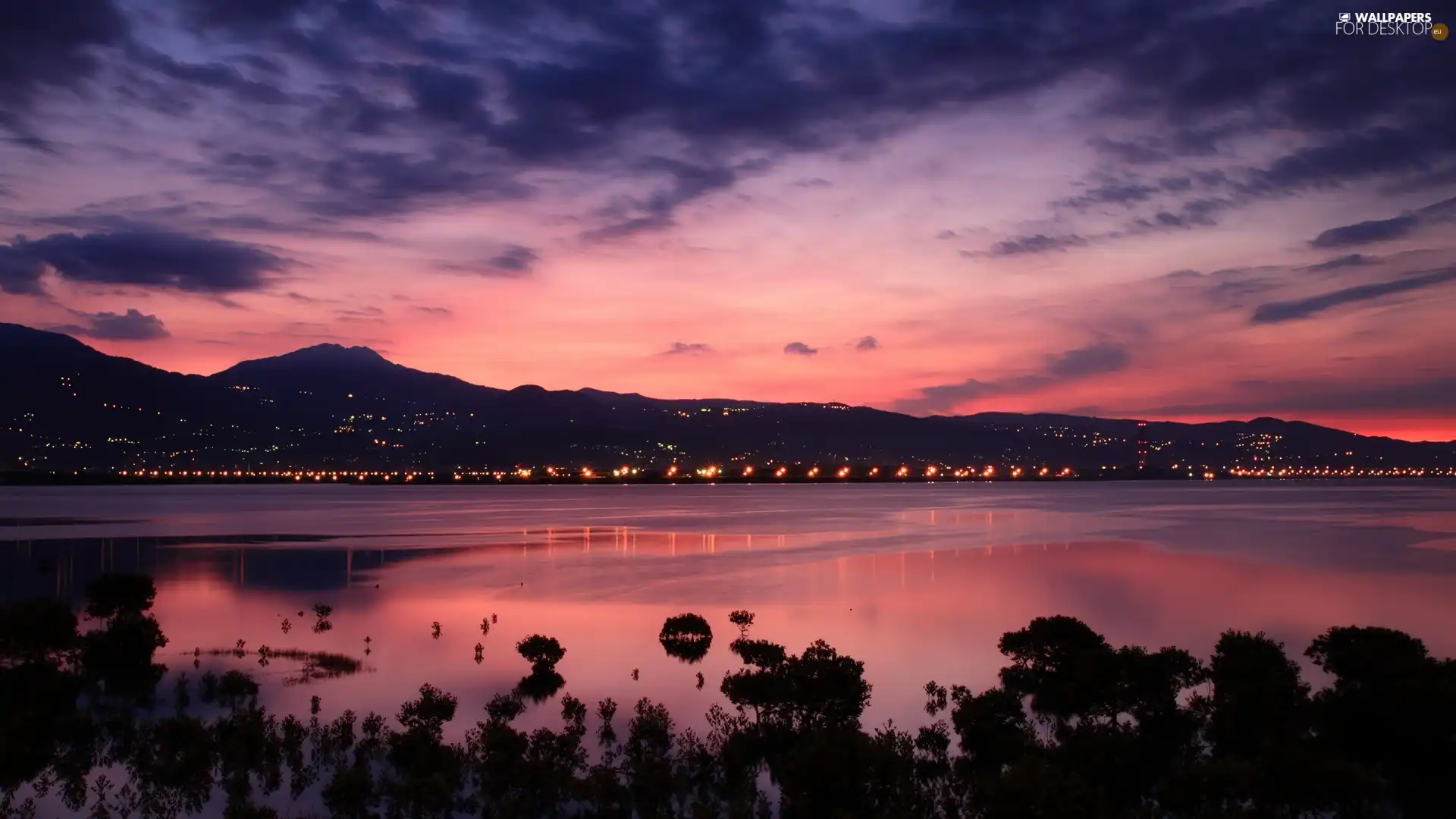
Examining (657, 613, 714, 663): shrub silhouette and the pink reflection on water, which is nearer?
the pink reflection on water

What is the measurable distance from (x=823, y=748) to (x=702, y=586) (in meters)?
22.6

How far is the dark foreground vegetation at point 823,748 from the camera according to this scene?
10773mm

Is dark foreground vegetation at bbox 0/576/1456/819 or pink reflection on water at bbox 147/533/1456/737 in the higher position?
dark foreground vegetation at bbox 0/576/1456/819

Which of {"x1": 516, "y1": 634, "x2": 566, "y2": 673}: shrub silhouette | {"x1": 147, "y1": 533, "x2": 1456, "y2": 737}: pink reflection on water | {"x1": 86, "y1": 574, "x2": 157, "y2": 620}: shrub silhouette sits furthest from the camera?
{"x1": 86, "y1": 574, "x2": 157, "y2": 620}: shrub silhouette

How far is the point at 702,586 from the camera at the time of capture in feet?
110

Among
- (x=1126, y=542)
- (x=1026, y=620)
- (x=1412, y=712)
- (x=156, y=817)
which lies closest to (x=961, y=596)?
(x=1026, y=620)

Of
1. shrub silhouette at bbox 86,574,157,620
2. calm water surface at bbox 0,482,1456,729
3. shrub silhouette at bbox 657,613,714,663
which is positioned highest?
shrub silhouette at bbox 86,574,157,620

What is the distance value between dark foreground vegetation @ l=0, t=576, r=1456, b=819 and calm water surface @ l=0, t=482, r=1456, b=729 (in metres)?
1.78

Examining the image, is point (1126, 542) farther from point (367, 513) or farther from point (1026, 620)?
point (367, 513)

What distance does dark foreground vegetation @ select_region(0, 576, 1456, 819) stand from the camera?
10.8 meters

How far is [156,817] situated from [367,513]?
81296mm

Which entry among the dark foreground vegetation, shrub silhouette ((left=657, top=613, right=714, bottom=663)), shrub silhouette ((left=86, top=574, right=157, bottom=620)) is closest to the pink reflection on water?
shrub silhouette ((left=657, top=613, right=714, bottom=663))

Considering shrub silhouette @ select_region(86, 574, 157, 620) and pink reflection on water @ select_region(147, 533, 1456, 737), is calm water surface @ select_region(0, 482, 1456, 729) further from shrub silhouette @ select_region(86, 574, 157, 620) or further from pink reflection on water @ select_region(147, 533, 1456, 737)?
shrub silhouette @ select_region(86, 574, 157, 620)

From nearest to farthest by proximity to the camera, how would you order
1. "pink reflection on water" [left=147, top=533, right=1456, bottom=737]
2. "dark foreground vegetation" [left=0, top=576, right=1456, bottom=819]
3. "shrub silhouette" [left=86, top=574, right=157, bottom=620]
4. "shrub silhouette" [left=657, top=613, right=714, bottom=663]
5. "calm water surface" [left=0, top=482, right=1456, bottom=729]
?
1. "dark foreground vegetation" [left=0, top=576, right=1456, bottom=819]
2. "pink reflection on water" [left=147, top=533, right=1456, bottom=737]
3. "calm water surface" [left=0, top=482, right=1456, bottom=729]
4. "shrub silhouette" [left=657, top=613, right=714, bottom=663]
5. "shrub silhouette" [left=86, top=574, right=157, bottom=620]
